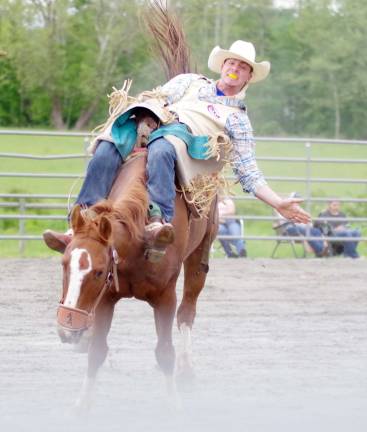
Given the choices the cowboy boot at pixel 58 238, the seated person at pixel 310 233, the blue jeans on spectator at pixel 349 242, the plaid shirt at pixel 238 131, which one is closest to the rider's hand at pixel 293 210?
the plaid shirt at pixel 238 131

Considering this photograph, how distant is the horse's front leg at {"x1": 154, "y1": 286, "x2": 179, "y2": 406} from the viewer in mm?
5551

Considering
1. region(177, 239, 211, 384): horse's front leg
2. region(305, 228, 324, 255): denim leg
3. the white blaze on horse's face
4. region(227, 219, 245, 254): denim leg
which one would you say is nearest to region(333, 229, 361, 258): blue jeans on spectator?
region(305, 228, 324, 255): denim leg

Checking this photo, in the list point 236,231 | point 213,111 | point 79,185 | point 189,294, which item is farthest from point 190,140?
point 79,185

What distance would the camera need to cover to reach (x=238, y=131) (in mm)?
6129

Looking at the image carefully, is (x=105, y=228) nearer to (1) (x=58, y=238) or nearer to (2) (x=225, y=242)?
(1) (x=58, y=238)

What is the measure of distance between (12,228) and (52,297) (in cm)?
625

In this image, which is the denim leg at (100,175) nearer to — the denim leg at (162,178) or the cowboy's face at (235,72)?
the denim leg at (162,178)

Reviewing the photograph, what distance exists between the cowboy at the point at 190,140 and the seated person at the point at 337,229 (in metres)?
6.87

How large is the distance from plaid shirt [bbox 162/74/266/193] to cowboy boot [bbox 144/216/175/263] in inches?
35.6

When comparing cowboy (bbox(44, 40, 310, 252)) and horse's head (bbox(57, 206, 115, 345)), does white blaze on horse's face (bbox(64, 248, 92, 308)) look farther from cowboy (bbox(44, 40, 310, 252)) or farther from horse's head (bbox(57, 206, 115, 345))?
cowboy (bbox(44, 40, 310, 252))

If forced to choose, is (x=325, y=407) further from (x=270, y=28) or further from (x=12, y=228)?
(x=270, y=28)

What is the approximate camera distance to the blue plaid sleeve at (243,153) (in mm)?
5980

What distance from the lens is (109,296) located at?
5.45m

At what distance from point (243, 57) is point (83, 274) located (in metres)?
2.15
